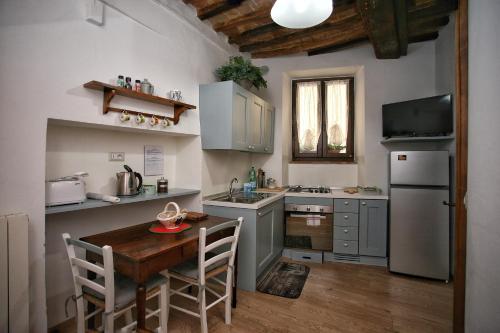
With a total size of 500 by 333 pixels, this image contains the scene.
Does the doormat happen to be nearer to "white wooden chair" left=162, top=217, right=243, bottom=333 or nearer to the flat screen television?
"white wooden chair" left=162, top=217, right=243, bottom=333

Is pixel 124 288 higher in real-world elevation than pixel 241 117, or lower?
lower

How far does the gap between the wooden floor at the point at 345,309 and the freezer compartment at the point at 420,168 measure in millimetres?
1068

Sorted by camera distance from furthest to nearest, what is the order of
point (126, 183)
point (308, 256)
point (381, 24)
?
point (308, 256), point (381, 24), point (126, 183)

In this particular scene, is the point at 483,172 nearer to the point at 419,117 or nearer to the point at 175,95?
the point at 175,95

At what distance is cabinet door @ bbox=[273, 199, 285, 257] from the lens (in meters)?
2.90

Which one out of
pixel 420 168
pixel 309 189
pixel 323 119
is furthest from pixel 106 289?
pixel 323 119

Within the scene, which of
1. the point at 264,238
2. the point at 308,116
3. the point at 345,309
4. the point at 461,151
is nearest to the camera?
the point at 461,151

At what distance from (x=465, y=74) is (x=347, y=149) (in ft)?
9.37

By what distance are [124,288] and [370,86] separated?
139 inches

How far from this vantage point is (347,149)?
380 centimetres

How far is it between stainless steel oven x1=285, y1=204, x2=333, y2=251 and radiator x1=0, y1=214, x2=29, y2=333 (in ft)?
8.38

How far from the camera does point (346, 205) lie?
3037 millimetres

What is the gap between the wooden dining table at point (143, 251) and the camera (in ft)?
4.37

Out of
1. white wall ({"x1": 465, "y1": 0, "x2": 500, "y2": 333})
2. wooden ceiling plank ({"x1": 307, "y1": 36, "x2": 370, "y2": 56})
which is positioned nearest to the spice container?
white wall ({"x1": 465, "y1": 0, "x2": 500, "y2": 333})
